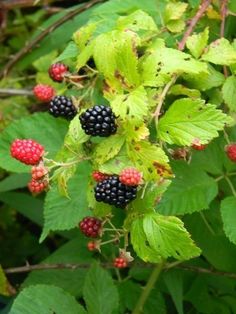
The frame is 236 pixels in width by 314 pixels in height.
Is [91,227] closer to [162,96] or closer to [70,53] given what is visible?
[162,96]

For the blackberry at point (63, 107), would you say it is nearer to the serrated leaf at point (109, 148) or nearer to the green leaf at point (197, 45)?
the serrated leaf at point (109, 148)

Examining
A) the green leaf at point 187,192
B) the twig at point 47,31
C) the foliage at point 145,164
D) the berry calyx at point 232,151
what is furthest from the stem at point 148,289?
the twig at point 47,31

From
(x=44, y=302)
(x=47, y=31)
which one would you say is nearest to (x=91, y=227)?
(x=44, y=302)

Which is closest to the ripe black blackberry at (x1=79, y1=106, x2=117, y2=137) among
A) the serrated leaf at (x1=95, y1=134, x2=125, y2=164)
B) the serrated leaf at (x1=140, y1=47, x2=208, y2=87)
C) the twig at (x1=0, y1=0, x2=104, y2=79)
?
the serrated leaf at (x1=95, y1=134, x2=125, y2=164)

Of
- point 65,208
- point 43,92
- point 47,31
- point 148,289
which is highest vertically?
point 43,92

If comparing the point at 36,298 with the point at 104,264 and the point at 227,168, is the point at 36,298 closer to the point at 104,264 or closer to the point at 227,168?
the point at 104,264

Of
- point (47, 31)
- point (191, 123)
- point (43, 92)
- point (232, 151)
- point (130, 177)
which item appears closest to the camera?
point (130, 177)
